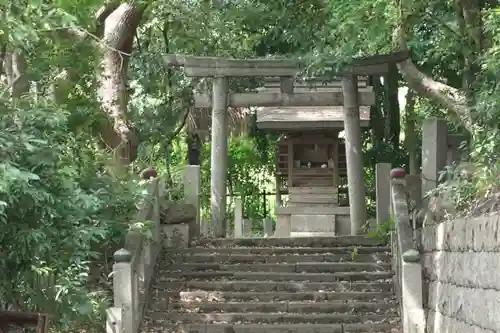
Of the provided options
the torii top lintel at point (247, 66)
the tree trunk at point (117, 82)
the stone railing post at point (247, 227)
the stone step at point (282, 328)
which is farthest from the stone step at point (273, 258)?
the stone railing post at point (247, 227)

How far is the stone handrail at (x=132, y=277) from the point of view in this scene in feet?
29.3

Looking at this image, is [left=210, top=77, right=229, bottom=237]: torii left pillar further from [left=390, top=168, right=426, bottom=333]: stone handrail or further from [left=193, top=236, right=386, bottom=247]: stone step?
[left=390, top=168, right=426, bottom=333]: stone handrail

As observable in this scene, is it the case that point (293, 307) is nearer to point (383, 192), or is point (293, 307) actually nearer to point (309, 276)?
point (309, 276)

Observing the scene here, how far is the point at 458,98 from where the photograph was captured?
34.8 ft

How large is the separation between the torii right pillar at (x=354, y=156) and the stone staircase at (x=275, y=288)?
1.00 meters

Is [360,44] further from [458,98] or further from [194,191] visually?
[194,191]

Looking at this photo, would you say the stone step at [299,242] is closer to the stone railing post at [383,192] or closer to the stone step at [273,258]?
the stone step at [273,258]

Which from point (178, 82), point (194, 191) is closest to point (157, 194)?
point (194, 191)

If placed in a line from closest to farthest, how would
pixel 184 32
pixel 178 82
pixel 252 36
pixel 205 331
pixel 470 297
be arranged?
pixel 470 297 → pixel 205 331 → pixel 184 32 → pixel 252 36 → pixel 178 82

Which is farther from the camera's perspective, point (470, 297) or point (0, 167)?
point (470, 297)

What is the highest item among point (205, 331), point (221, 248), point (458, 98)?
point (458, 98)

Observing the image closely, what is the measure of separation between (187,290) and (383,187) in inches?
152

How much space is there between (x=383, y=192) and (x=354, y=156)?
33.0 inches

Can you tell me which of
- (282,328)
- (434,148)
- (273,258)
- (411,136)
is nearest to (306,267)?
(273,258)
